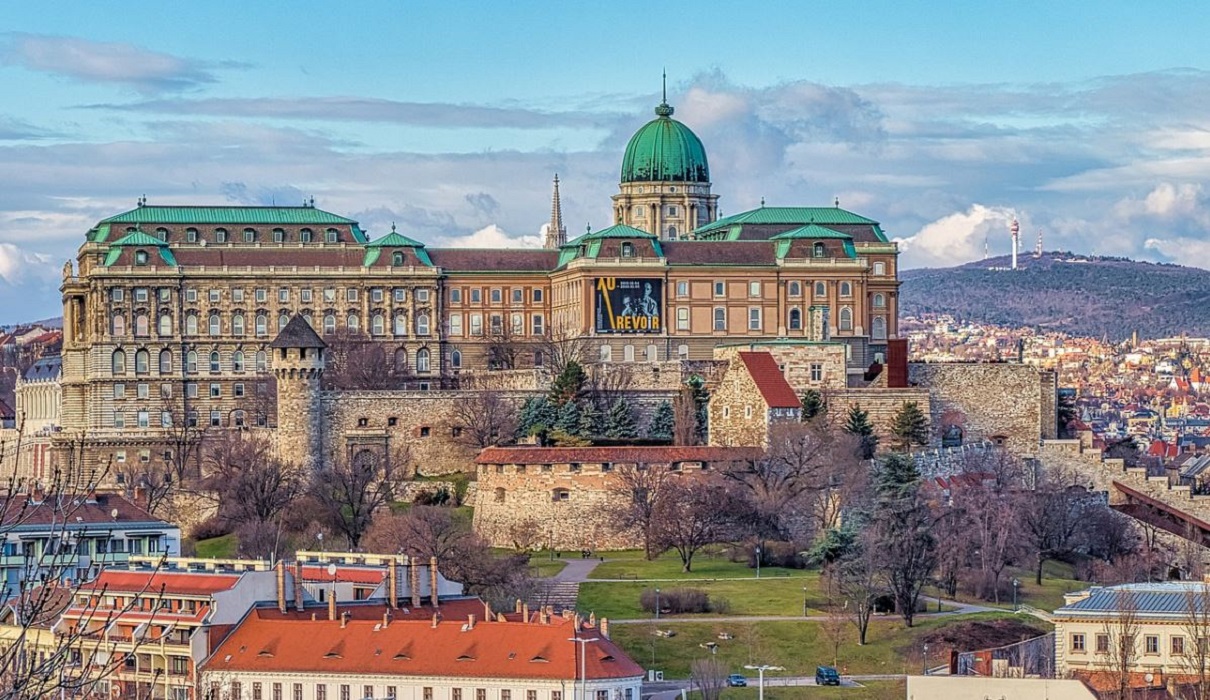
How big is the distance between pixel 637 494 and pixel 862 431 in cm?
1087

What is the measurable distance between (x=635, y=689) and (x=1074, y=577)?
98.4ft

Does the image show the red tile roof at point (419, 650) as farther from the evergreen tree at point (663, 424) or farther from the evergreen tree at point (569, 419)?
the evergreen tree at point (663, 424)

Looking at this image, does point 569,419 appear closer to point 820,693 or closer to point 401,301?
point 401,301

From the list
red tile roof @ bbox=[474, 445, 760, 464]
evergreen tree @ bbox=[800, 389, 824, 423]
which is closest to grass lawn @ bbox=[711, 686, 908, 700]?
red tile roof @ bbox=[474, 445, 760, 464]

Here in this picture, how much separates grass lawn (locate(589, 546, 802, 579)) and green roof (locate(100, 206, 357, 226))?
149 ft

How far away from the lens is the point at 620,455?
92062mm

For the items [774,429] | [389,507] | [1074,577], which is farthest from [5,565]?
[1074,577]

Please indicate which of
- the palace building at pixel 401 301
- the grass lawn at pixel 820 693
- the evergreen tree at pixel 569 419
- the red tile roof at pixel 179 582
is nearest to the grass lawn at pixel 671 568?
the evergreen tree at pixel 569 419

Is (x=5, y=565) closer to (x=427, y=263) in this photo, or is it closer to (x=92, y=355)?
(x=92, y=355)

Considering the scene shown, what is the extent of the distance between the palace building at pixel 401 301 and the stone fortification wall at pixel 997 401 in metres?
7.46

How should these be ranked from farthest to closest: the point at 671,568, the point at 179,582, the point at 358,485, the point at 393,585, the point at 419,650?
the point at 358,485 < the point at 671,568 < the point at 393,585 < the point at 179,582 < the point at 419,650

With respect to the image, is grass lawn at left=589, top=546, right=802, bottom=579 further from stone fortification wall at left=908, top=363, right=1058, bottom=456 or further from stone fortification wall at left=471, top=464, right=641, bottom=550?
stone fortification wall at left=908, top=363, right=1058, bottom=456

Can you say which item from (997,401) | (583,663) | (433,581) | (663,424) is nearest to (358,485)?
(663,424)

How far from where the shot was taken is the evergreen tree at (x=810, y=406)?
96.1 metres
